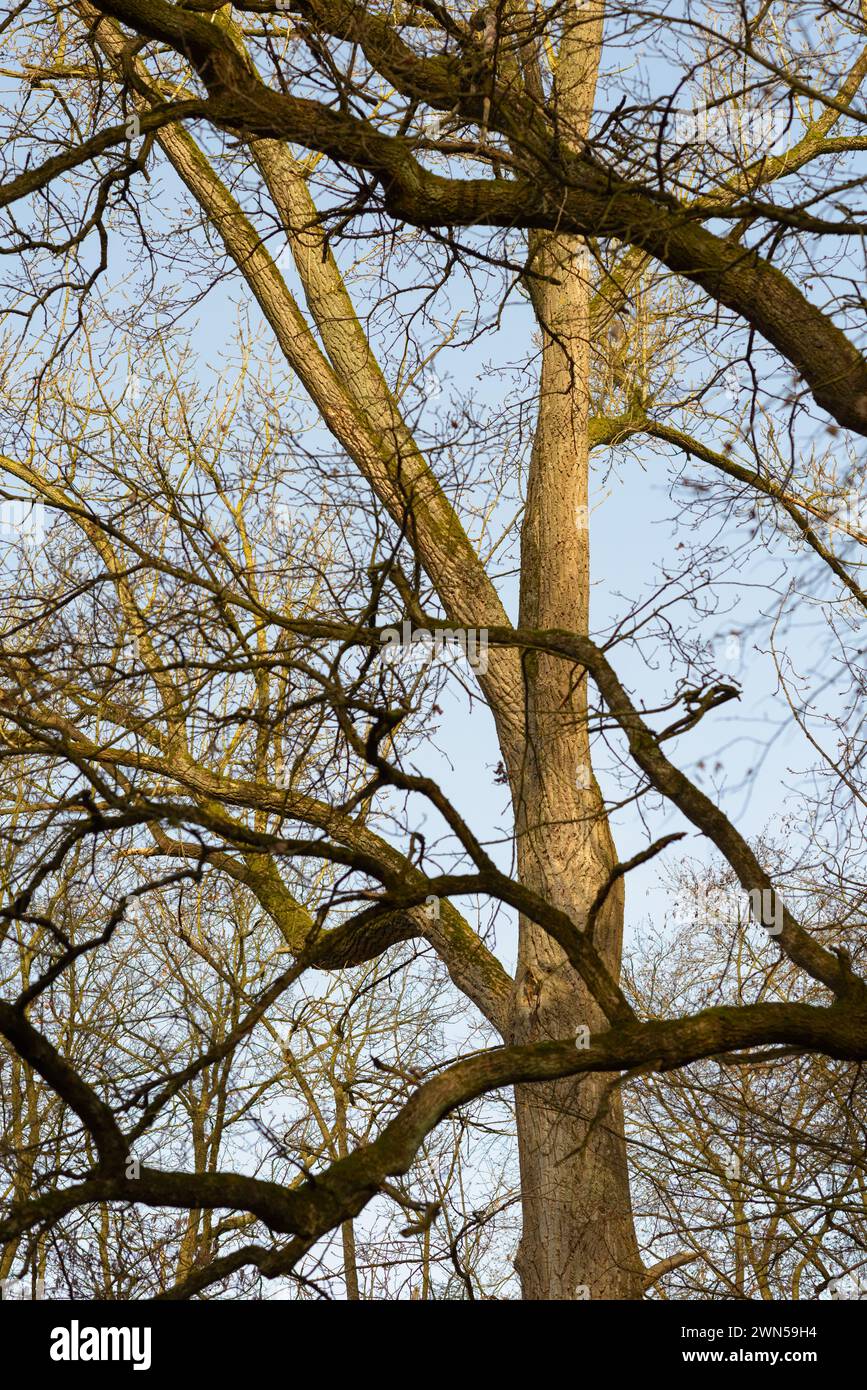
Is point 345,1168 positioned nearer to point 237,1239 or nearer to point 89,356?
point 237,1239

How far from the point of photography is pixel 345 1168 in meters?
3.62

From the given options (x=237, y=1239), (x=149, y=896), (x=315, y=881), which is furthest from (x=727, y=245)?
(x=237, y=1239)

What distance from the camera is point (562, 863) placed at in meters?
7.06

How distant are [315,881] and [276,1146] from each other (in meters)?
6.13

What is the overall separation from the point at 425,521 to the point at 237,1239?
613cm

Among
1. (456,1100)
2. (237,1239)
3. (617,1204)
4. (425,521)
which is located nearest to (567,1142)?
(617,1204)

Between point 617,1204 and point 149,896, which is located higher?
point 149,896

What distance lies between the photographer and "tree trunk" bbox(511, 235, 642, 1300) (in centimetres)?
646

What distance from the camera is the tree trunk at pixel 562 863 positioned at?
646cm
